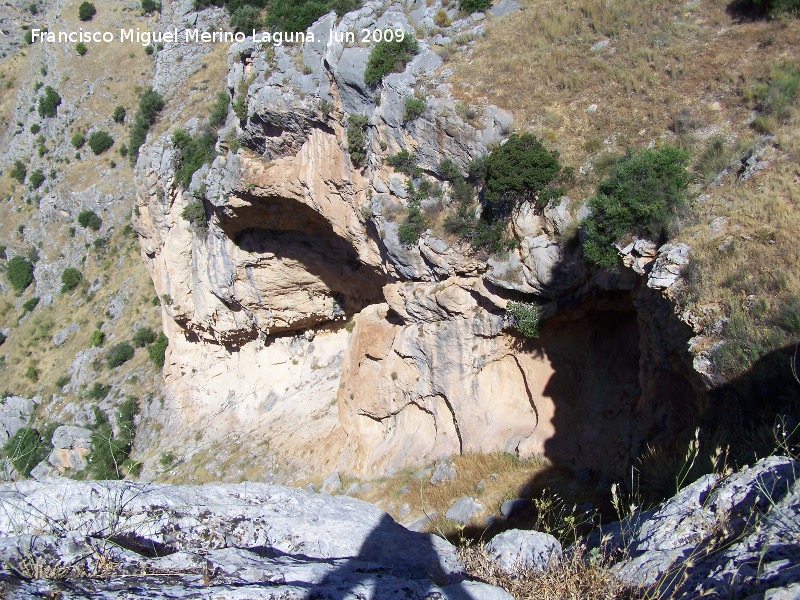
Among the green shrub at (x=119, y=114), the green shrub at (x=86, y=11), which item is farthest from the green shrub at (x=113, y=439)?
the green shrub at (x=86, y=11)

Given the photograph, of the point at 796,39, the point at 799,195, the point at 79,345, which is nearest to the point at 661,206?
the point at 799,195

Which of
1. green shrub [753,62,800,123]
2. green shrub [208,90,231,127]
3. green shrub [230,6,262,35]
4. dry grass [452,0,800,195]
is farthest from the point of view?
green shrub [230,6,262,35]

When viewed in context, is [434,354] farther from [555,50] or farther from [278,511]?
[278,511]

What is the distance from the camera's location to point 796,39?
1261 centimetres

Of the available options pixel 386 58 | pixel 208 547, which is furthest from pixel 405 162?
pixel 208 547

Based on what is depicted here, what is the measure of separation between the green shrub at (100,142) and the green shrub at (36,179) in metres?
5.03

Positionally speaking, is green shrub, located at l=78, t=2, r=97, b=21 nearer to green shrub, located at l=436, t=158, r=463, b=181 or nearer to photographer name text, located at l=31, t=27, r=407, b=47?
photographer name text, located at l=31, t=27, r=407, b=47

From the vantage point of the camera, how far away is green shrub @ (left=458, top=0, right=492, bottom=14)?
666 inches

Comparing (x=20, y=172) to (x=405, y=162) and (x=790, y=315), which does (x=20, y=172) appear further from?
(x=790, y=315)

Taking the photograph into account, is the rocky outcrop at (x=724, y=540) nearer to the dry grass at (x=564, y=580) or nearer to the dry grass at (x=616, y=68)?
the dry grass at (x=564, y=580)

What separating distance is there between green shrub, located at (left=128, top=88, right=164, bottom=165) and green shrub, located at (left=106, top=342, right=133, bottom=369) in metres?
13.5

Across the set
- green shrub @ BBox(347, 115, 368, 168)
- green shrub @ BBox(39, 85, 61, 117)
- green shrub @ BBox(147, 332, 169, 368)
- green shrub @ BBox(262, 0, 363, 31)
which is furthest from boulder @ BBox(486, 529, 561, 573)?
green shrub @ BBox(39, 85, 61, 117)

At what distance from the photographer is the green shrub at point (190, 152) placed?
21.6 meters

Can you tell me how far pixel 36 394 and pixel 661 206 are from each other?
33.6 meters
